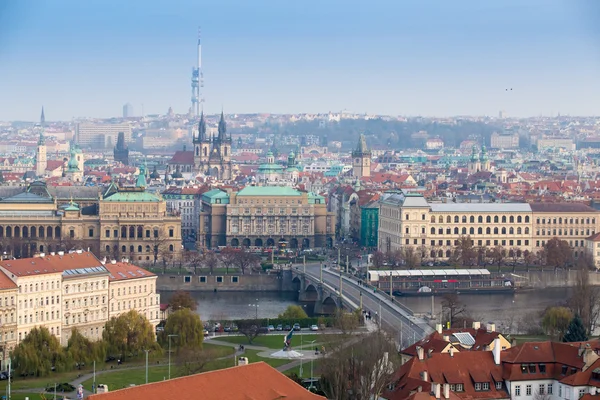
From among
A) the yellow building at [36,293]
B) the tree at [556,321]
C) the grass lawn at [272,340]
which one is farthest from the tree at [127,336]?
the tree at [556,321]

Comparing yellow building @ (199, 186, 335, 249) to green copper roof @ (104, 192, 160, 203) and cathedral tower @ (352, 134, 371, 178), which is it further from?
cathedral tower @ (352, 134, 371, 178)

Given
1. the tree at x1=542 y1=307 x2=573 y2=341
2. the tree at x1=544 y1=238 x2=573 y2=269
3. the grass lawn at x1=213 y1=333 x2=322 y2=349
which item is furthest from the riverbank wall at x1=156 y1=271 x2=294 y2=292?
the tree at x1=542 y1=307 x2=573 y2=341

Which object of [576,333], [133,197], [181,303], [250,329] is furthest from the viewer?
[133,197]

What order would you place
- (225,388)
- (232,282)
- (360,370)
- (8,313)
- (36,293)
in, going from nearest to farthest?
1. (225,388)
2. (360,370)
3. (8,313)
4. (36,293)
5. (232,282)

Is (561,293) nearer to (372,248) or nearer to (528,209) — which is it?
(528,209)

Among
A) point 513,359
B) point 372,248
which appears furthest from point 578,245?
point 513,359

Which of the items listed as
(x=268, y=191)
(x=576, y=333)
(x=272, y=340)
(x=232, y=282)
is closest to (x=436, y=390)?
(x=576, y=333)

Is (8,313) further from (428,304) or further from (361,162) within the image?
(361,162)
